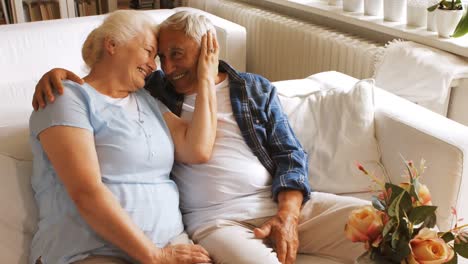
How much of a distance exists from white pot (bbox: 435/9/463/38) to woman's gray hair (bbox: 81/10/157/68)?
1.30 m

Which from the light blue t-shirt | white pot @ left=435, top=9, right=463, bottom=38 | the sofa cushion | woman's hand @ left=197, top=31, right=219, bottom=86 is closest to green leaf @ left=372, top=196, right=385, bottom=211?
the light blue t-shirt

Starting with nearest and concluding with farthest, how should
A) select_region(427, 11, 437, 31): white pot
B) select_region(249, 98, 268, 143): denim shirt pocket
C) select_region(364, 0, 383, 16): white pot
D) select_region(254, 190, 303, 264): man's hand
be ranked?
select_region(254, 190, 303, 264): man's hand < select_region(249, 98, 268, 143): denim shirt pocket < select_region(427, 11, 437, 31): white pot < select_region(364, 0, 383, 16): white pot

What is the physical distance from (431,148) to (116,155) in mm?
945

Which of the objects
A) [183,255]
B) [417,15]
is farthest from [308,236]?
[417,15]

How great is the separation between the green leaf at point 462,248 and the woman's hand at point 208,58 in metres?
0.87

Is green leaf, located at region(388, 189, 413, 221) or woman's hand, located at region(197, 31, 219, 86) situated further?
woman's hand, located at region(197, 31, 219, 86)

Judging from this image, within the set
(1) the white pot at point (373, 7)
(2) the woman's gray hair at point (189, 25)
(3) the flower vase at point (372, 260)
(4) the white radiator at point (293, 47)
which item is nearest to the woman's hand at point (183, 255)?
(3) the flower vase at point (372, 260)

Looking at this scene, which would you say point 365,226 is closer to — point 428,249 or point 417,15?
point 428,249

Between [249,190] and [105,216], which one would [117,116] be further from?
[249,190]

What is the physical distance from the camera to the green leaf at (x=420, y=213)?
40.0 inches

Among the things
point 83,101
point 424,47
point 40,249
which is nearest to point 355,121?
point 424,47

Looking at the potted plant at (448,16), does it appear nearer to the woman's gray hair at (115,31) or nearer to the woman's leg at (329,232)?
the woman's leg at (329,232)

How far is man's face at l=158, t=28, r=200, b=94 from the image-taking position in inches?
62.6

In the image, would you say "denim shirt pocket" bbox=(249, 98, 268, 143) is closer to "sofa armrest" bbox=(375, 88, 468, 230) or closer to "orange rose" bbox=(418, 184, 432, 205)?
"sofa armrest" bbox=(375, 88, 468, 230)
